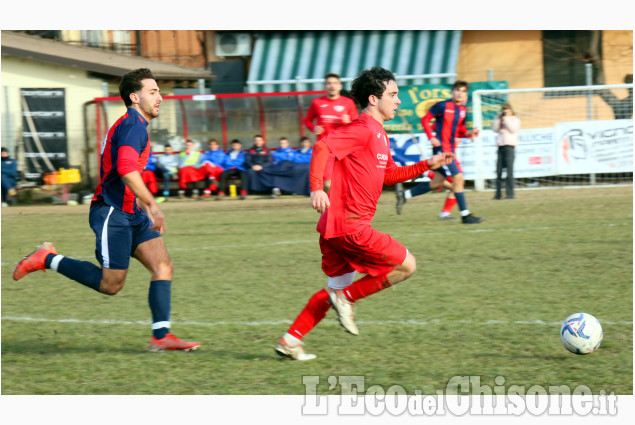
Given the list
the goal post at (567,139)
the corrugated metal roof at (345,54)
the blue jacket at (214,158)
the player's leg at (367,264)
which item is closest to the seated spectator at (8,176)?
the blue jacket at (214,158)

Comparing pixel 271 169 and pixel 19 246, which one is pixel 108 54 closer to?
pixel 271 169

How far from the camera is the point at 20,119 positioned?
20.0 m

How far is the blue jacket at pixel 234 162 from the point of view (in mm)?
19062

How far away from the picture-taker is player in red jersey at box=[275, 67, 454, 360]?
5.05 metres

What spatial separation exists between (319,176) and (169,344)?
164 centimetres

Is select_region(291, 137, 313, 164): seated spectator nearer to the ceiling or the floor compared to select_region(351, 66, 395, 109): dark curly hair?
nearer to the floor

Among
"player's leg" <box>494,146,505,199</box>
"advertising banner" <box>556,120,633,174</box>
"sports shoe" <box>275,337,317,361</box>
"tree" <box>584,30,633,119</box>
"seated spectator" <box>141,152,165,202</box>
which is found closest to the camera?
"sports shoe" <box>275,337,317,361</box>

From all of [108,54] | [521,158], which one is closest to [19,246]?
[521,158]

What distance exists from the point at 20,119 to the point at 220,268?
42.7 feet

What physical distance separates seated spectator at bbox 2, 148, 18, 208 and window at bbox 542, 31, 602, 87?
46.5ft

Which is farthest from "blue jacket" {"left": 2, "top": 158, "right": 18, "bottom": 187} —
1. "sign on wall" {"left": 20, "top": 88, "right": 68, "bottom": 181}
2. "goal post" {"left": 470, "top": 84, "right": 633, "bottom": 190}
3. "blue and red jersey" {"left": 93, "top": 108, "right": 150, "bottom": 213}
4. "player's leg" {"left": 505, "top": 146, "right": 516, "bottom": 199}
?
"blue and red jersey" {"left": 93, "top": 108, "right": 150, "bottom": 213}

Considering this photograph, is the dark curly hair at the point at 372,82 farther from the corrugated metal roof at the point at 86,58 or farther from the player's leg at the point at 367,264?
the corrugated metal roof at the point at 86,58

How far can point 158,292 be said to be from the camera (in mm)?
5527

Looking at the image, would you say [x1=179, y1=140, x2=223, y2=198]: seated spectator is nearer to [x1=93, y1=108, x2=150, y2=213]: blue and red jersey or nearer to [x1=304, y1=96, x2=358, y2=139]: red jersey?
[x1=304, y1=96, x2=358, y2=139]: red jersey
